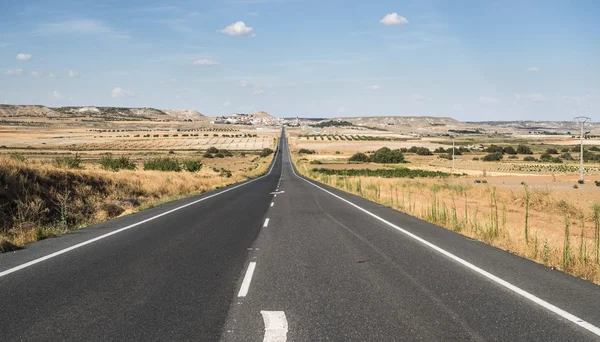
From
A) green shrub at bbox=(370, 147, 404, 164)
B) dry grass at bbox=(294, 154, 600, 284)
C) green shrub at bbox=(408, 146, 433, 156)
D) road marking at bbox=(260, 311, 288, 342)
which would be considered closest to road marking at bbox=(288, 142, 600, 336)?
dry grass at bbox=(294, 154, 600, 284)

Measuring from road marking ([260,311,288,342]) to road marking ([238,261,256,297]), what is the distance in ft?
3.01

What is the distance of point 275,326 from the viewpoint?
540cm

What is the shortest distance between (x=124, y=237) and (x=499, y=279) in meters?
8.31

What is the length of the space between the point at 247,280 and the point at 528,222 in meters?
17.0

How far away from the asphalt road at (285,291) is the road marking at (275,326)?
0.02 m

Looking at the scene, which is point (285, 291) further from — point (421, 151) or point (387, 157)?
point (421, 151)

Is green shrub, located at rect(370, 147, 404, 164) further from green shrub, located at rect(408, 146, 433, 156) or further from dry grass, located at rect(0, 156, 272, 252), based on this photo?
dry grass, located at rect(0, 156, 272, 252)

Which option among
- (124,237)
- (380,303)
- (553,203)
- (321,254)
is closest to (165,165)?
(553,203)

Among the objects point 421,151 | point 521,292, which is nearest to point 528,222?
point 521,292

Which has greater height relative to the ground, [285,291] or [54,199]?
[285,291]

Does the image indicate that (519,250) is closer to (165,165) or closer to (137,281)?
(137,281)

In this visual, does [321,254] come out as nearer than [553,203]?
Yes

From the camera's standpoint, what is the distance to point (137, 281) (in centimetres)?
738

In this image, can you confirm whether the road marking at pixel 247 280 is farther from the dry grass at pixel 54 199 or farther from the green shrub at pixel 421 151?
the green shrub at pixel 421 151
